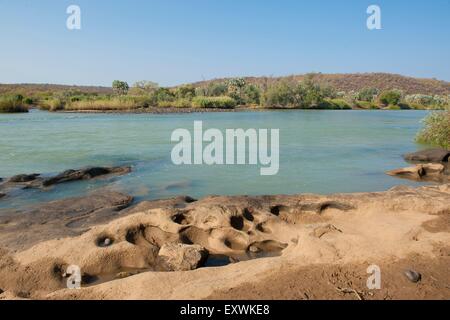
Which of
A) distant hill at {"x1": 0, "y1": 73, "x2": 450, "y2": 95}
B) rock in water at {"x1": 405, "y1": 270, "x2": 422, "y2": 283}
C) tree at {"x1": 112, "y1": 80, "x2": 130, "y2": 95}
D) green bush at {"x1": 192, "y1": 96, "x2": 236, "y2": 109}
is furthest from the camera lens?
distant hill at {"x1": 0, "y1": 73, "x2": 450, "y2": 95}

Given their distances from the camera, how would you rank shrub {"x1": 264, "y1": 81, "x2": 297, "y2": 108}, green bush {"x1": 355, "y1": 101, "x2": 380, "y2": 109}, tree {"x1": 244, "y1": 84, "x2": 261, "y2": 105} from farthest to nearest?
green bush {"x1": 355, "y1": 101, "x2": 380, "y2": 109}
tree {"x1": 244, "y1": 84, "x2": 261, "y2": 105}
shrub {"x1": 264, "y1": 81, "x2": 297, "y2": 108}

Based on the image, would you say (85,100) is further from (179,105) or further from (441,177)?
(441,177)

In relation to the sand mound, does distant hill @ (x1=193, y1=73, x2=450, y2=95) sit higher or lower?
higher

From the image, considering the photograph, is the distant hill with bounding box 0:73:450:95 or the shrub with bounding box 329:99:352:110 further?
the distant hill with bounding box 0:73:450:95

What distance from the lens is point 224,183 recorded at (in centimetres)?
988

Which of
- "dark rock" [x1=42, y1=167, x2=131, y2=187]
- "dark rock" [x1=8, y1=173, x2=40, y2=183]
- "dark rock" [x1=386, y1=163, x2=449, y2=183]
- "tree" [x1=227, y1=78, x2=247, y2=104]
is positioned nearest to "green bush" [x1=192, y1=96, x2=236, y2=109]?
"tree" [x1=227, y1=78, x2=247, y2=104]

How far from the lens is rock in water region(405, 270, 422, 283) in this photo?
3746 millimetres

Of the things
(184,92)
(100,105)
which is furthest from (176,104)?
(184,92)

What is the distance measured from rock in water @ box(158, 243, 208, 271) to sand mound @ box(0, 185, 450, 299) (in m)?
0.02

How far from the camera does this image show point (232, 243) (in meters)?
5.50

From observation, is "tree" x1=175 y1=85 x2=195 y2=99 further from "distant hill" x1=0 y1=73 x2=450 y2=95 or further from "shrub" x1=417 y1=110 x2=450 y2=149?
"shrub" x1=417 y1=110 x2=450 y2=149

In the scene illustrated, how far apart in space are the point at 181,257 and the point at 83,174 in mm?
6568

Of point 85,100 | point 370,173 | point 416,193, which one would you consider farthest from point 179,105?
point 416,193
